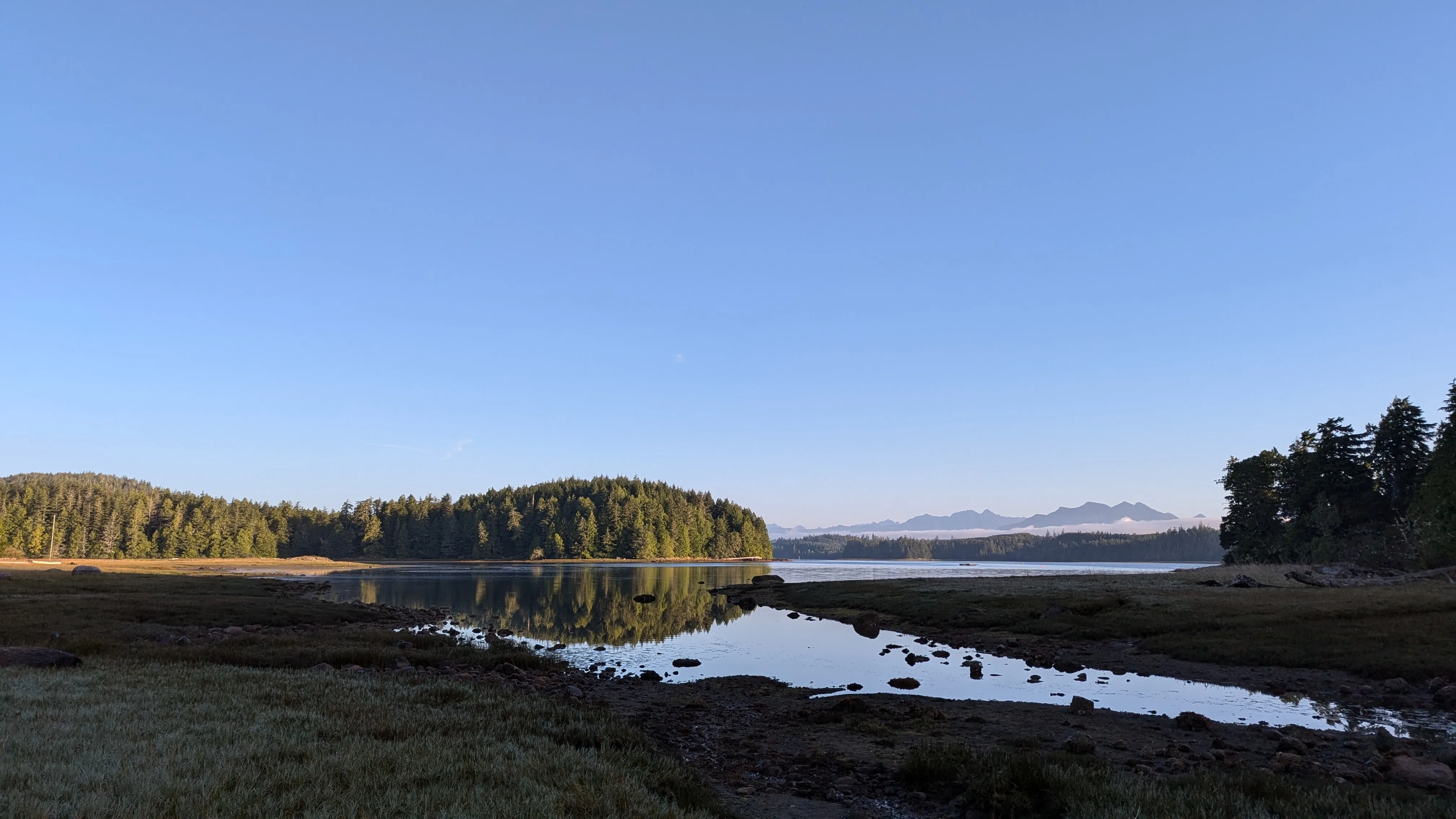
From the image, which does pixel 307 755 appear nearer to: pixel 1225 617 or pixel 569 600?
pixel 1225 617

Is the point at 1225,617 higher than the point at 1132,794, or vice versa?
the point at 1132,794

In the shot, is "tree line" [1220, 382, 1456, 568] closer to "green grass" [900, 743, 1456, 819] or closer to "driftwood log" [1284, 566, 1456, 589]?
"driftwood log" [1284, 566, 1456, 589]

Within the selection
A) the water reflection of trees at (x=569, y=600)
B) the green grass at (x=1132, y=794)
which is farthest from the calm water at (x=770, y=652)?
the green grass at (x=1132, y=794)

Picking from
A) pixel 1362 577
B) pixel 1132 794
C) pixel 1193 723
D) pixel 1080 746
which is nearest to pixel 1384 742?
pixel 1193 723

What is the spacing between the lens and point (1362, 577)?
56031mm

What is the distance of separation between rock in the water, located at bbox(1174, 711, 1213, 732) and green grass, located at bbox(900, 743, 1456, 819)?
250 inches

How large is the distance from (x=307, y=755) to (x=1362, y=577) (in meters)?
75.3

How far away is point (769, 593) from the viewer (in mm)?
78188

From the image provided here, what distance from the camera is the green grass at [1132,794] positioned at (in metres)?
10.1

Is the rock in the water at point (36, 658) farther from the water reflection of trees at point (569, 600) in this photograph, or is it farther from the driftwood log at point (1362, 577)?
the driftwood log at point (1362, 577)

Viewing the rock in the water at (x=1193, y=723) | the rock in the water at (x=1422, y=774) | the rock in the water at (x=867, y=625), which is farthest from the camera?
the rock in the water at (x=867, y=625)

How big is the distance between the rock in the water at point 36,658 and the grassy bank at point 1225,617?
42.0 meters

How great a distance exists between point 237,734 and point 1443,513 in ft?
288

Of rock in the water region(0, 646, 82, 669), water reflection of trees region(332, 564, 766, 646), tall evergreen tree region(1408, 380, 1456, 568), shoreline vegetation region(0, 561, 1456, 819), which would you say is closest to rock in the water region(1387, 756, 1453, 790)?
shoreline vegetation region(0, 561, 1456, 819)
